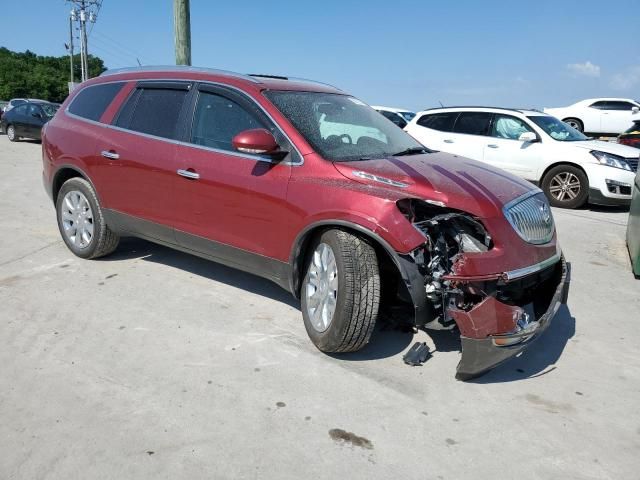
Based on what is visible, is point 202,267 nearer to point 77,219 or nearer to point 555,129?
point 77,219

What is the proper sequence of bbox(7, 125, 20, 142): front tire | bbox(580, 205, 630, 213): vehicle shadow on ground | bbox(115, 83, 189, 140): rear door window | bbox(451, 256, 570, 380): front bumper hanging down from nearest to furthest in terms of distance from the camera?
bbox(451, 256, 570, 380): front bumper hanging down < bbox(115, 83, 189, 140): rear door window < bbox(580, 205, 630, 213): vehicle shadow on ground < bbox(7, 125, 20, 142): front tire

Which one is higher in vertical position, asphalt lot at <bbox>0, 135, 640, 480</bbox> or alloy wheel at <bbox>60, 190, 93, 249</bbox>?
alloy wheel at <bbox>60, 190, 93, 249</bbox>

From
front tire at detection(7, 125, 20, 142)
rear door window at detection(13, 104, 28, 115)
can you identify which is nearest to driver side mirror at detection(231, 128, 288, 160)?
rear door window at detection(13, 104, 28, 115)

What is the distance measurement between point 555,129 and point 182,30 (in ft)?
21.9

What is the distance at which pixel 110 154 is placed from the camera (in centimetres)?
486

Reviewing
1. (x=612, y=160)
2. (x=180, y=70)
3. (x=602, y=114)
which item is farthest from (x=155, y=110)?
(x=602, y=114)

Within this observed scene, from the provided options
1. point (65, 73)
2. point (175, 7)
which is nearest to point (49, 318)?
point (175, 7)

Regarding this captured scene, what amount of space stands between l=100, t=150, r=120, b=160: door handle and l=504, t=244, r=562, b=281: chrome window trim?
335 centimetres

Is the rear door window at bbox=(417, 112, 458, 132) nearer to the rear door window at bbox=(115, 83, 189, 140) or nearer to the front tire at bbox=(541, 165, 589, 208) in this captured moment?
the front tire at bbox=(541, 165, 589, 208)

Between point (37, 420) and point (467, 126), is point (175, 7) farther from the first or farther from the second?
point (37, 420)

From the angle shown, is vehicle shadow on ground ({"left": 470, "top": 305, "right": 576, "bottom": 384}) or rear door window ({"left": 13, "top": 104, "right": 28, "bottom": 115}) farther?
rear door window ({"left": 13, "top": 104, "right": 28, "bottom": 115})

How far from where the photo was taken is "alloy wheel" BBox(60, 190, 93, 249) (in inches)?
207

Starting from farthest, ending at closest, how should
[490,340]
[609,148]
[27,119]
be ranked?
1. [27,119]
2. [609,148]
3. [490,340]

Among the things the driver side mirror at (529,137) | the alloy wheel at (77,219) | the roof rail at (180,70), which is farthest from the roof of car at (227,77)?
the driver side mirror at (529,137)
